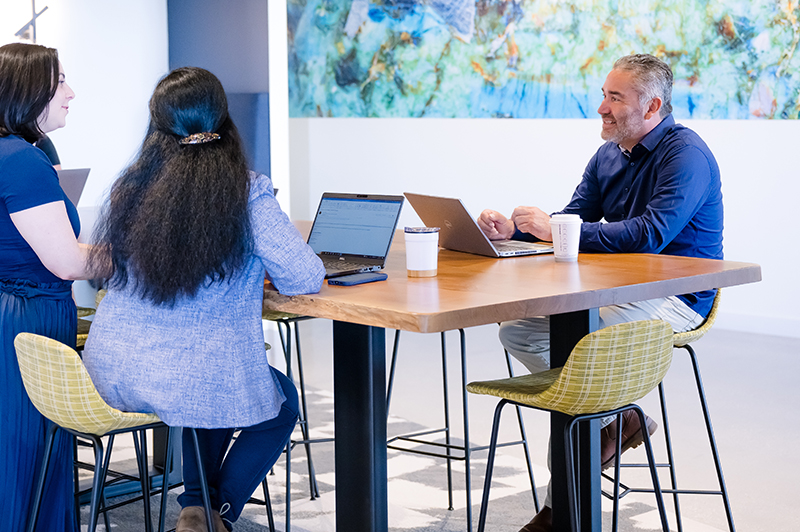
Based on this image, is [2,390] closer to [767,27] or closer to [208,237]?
[208,237]

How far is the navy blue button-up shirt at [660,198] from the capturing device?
96.9 inches

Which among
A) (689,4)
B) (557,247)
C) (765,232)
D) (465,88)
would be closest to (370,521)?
(557,247)

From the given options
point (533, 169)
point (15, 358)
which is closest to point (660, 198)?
point (15, 358)

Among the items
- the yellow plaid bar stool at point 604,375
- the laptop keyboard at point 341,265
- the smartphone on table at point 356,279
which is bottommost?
the yellow plaid bar stool at point 604,375

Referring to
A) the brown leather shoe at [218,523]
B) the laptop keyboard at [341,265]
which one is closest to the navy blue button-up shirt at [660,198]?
the laptop keyboard at [341,265]

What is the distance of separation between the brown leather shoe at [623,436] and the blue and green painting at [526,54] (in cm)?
360

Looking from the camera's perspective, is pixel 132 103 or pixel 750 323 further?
pixel 750 323

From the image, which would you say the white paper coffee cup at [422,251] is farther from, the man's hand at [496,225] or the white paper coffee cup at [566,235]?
the man's hand at [496,225]

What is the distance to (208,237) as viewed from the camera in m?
1.85

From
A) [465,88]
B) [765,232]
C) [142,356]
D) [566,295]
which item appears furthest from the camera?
[465,88]

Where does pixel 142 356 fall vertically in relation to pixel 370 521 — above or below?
above

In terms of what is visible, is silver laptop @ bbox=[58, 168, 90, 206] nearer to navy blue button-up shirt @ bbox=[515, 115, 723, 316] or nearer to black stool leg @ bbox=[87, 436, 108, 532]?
black stool leg @ bbox=[87, 436, 108, 532]

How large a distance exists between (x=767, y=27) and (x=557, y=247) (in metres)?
3.93

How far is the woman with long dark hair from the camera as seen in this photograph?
186cm
